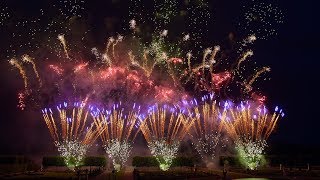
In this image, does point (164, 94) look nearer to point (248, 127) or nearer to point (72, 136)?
point (248, 127)

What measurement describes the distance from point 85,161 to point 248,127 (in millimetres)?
20425

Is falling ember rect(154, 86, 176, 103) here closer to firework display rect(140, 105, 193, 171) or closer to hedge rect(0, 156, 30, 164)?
firework display rect(140, 105, 193, 171)

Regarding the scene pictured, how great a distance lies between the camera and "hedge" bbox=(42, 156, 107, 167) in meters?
52.3

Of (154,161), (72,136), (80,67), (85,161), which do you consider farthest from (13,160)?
(154,161)

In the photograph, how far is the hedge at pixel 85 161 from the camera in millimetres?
52312

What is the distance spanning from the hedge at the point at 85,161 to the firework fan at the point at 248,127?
16226 mm

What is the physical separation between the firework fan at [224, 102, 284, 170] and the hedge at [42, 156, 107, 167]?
16226mm

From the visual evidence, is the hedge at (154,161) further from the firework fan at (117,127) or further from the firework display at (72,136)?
the firework display at (72,136)

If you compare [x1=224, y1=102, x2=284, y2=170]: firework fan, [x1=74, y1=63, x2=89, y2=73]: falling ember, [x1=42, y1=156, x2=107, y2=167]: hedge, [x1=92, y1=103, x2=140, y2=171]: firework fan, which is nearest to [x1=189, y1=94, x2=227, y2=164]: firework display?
[x1=224, y1=102, x2=284, y2=170]: firework fan

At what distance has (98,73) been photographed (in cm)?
4825

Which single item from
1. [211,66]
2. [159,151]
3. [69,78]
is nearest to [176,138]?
[159,151]

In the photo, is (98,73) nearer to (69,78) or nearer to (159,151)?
(69,78)

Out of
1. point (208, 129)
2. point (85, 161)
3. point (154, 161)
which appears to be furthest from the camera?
point (154, 161)

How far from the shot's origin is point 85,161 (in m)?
52.8
